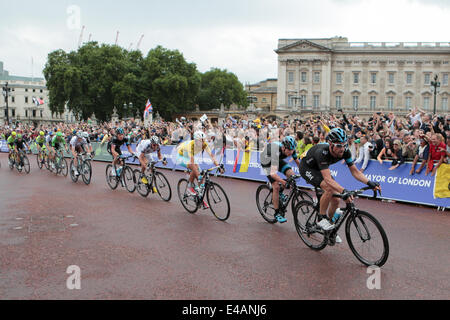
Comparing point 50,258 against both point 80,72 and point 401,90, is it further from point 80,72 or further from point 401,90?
point 401,90

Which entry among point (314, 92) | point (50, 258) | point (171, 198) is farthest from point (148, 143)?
point (314, 92)

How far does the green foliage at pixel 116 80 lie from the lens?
66125 mm

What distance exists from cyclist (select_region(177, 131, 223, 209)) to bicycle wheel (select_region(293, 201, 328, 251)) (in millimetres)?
2641

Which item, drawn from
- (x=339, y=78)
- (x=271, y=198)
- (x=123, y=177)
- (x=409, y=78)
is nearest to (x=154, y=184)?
(x=123, y=177)

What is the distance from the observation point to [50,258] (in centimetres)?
652

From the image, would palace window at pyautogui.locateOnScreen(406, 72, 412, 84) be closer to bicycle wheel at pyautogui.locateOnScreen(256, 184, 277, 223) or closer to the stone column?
the stone column

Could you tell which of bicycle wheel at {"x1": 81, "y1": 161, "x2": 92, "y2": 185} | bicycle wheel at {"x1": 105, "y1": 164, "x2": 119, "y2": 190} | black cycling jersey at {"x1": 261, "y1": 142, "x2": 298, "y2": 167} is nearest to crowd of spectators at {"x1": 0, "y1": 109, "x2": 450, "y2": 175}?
bicycle wheel at {"x1": 105, "y1": 164, "x2": 119, "y2": 190}

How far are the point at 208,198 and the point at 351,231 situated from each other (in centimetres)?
400

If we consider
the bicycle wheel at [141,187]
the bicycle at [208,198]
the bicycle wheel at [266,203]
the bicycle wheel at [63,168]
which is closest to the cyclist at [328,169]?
the bicycle wheel at [266,203]

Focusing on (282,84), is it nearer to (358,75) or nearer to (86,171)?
(358,75)

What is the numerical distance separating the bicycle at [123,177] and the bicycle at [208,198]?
3.21 meters

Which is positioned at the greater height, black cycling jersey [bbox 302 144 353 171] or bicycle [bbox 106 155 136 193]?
black cycling jersey [bbox 302 144 353 171]

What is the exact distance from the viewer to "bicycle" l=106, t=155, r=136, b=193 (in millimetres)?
13180
